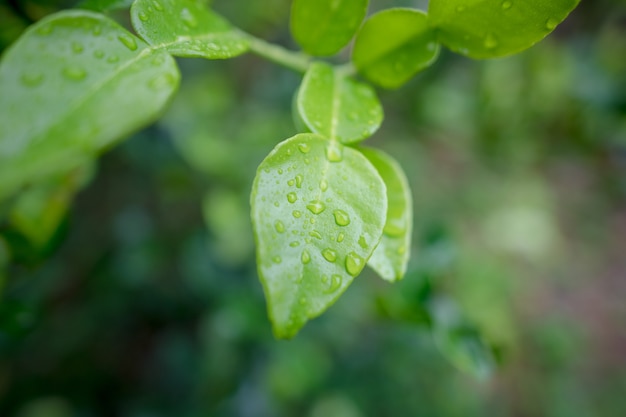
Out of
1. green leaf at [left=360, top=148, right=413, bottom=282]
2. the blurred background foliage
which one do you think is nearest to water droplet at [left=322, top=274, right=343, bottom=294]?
green leaf at [left=360, top=148, right=413, bottom=282]

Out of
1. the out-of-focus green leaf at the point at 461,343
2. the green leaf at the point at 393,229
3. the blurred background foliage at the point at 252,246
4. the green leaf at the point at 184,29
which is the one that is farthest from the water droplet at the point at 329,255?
the blurred background foliage at the point at 252,246

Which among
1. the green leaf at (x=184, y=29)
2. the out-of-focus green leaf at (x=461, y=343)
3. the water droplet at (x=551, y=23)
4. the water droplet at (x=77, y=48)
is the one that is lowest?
the out-of-focus green leaf at (x=461, y=343)

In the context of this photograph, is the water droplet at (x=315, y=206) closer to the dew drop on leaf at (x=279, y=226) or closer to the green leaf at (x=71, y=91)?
the dew drop on leaf at (x=279, y=226)

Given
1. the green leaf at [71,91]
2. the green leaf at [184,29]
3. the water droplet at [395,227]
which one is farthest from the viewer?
the water droplet at [395,227]

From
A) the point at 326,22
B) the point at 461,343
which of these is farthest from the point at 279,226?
the point at 461,343

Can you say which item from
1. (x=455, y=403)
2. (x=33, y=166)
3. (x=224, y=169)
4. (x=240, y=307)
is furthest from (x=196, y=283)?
(x=33, y=166)

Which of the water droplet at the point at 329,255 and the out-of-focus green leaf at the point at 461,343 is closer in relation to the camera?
the water droplet at the point at 329,255

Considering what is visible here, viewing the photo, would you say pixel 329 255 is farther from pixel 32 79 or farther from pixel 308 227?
pixel 32 79

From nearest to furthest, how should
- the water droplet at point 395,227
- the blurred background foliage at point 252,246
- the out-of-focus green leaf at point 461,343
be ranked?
the water droplet at point 395,227 < the out-of-focus green leaf at point 461,343 < the blurred background foliage at point 252,246
